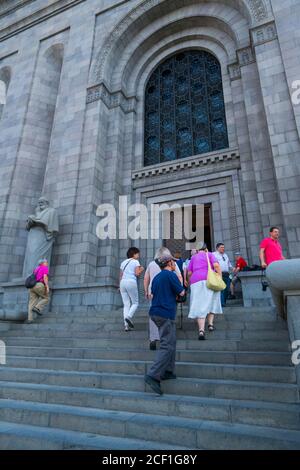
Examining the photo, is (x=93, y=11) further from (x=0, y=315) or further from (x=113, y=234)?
(x=0, y=315)

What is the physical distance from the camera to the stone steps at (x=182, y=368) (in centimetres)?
388

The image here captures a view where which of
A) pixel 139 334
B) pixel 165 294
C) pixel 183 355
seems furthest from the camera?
pixel 139 334

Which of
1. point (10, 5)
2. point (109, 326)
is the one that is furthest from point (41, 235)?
point (10, 5)

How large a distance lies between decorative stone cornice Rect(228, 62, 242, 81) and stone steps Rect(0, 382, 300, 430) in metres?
12.6

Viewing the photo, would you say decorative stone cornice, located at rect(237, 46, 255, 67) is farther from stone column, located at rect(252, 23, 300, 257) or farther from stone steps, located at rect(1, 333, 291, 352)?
stone steps, located at rect(1, 333, 291, 352)

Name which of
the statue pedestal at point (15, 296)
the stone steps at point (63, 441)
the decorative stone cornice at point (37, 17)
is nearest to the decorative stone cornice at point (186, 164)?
the statue pedestal at point (15, 296)

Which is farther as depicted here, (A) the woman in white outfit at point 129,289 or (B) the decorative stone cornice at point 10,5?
(B) the decorative stone cornice at point 10,5

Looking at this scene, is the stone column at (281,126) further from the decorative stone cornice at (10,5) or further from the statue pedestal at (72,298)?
the decorative stone cornice at (10,5)

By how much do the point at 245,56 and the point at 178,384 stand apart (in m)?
12.9

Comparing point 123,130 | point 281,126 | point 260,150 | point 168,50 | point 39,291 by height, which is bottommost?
point 39,291

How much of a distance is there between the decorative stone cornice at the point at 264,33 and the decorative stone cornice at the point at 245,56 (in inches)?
28.6

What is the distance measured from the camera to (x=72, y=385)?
14.5ft

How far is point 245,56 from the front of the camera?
1220cm

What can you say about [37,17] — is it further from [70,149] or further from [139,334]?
[139,334]
